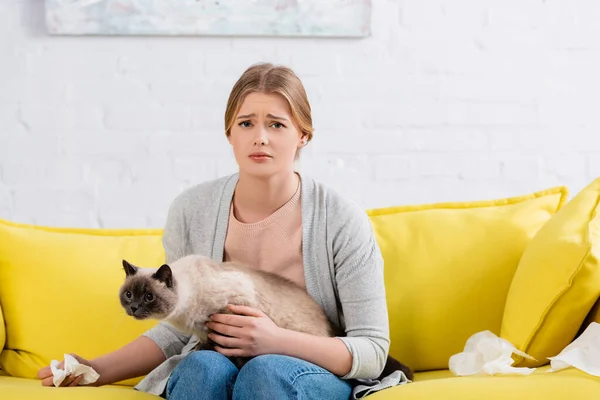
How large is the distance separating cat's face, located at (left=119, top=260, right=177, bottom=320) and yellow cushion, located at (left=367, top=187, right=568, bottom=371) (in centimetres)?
67

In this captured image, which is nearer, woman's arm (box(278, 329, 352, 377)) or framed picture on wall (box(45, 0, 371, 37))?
woman's arm (box(278, 329, 352, 377))

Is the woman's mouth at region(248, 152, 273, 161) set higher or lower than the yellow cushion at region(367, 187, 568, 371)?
higher

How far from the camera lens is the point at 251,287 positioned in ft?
5.13

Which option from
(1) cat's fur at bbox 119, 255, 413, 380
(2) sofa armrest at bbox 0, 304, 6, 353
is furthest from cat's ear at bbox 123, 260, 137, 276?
(2) sofa armrest at bbox 0, 304, 6, 353

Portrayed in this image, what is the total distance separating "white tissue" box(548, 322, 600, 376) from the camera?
1.54m

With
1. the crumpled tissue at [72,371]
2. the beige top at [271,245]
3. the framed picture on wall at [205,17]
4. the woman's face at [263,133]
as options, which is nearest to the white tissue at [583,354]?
the beige top at [271,245]

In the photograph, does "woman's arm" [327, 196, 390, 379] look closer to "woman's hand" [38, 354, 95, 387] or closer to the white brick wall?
"woman's hand" [38, 354, 95, 387]

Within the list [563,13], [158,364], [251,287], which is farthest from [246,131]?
[563,13]

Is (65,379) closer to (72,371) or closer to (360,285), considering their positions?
(72,371)

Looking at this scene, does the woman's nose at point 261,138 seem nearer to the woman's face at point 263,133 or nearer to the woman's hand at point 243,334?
the woman's face at point 263,133

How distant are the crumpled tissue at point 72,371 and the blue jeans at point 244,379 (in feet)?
0.86

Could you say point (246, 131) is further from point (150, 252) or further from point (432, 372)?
point (432, 372)

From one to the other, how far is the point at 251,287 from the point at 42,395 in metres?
0.48

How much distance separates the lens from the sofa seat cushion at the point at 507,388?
144 centimetres
